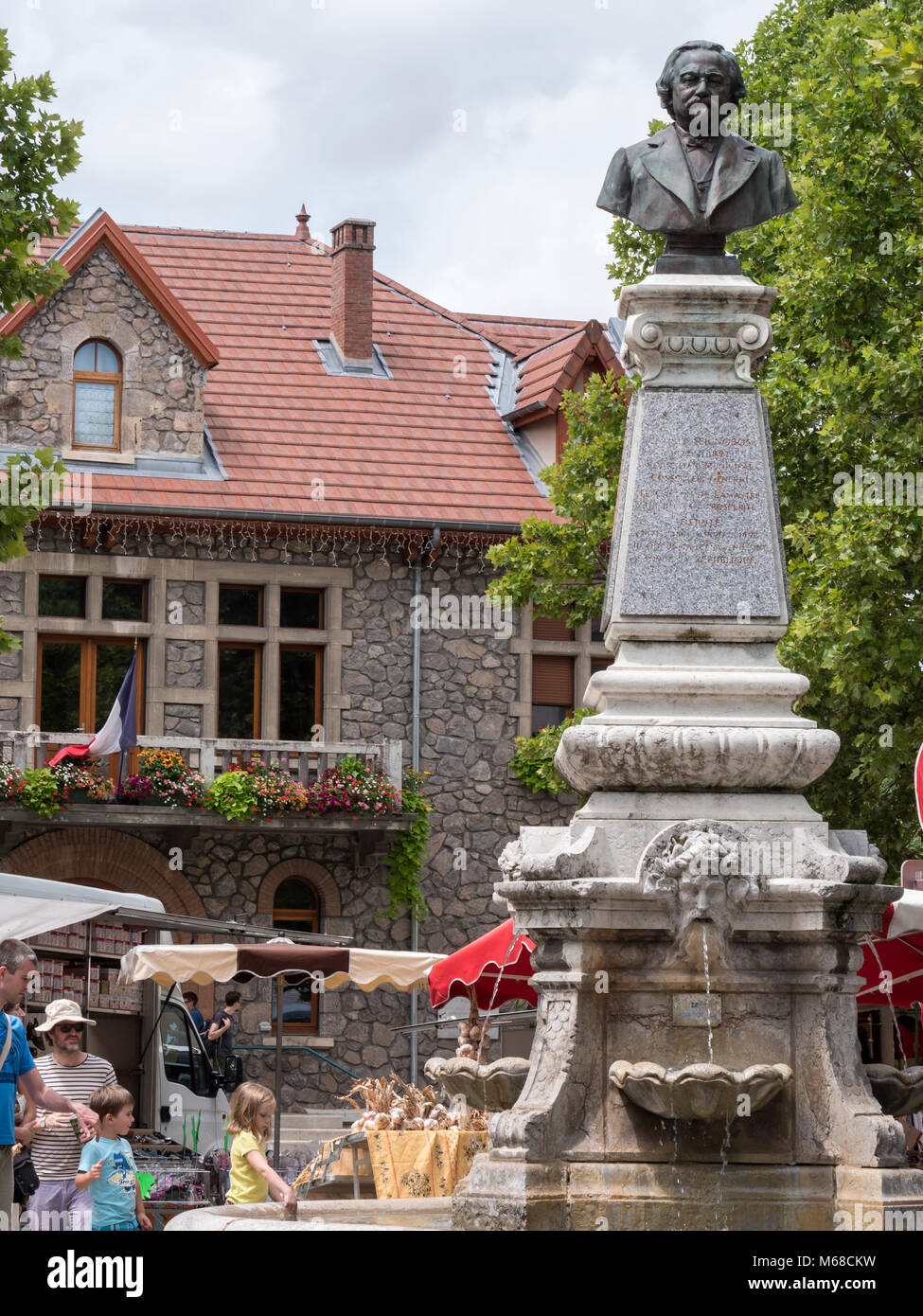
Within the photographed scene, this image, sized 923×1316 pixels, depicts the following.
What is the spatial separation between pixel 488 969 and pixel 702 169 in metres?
7.92

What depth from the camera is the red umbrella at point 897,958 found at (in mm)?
12047

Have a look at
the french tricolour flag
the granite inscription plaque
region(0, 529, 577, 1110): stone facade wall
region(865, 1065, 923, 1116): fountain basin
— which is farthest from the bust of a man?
region(0, 529, 577, 1110): stone facade wall

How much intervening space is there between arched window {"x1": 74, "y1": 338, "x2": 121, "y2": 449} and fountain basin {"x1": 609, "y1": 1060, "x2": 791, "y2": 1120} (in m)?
21.5

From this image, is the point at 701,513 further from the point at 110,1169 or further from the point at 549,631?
the point at 549,631

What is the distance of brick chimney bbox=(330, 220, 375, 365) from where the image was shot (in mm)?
32156

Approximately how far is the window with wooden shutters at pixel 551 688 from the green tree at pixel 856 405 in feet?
31.2

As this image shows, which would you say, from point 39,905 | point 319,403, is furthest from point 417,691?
point 39,905

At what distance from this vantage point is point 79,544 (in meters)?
28.1

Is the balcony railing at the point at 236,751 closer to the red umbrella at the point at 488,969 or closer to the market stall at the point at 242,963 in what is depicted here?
the market stall at the point at 242,963

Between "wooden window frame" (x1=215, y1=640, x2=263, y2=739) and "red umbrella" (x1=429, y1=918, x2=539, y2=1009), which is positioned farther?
"wooden window frame" (x1=215, y1=640, x2=263, y2=739)

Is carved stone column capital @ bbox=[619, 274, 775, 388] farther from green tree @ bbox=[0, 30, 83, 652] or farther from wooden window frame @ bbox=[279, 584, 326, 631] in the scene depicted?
wooden window frame @ bbox=[279, 584, 326, 631]
